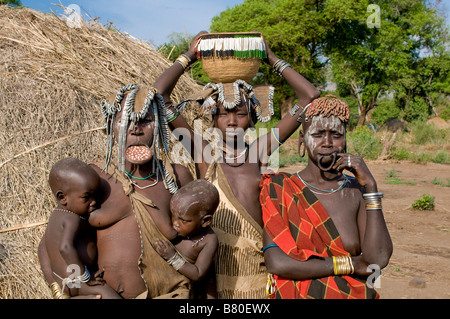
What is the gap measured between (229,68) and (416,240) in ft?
15.8

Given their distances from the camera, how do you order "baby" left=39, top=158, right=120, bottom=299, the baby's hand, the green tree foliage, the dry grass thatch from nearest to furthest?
1. "baby" left=39, top=158, right=120, bottom=299
2. the baby's hand
3. the dry grass thatch
4. the green tree foliage

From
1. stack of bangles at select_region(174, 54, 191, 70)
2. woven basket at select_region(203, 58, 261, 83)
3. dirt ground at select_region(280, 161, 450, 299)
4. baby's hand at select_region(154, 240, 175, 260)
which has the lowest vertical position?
dirt ground at select_region(280, 161, 450, 299)

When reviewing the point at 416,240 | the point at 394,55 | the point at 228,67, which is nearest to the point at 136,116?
the point at 228,67

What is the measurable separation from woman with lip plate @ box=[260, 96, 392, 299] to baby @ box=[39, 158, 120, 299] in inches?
34.2

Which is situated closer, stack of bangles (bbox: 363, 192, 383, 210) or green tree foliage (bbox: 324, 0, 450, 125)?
stack of bangles (bbox: 363, 192, 383, 210)

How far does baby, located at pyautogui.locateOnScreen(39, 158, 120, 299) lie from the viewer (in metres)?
1.97

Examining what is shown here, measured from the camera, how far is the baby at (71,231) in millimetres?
1970

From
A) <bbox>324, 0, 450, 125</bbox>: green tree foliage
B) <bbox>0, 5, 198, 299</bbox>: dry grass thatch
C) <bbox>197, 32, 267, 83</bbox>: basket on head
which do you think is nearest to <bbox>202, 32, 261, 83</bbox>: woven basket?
<bbox>197, 32, 267, 83</bbox>: basket on head

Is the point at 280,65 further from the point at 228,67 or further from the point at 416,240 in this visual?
the point at 416,240

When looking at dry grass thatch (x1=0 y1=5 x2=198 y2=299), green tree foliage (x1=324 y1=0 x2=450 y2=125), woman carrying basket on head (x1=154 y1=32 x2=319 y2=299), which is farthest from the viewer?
green tree foliage (x1=324 y1=0 x2=450 y2=125)

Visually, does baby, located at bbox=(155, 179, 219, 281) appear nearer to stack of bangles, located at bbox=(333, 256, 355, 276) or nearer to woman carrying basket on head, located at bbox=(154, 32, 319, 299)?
woman carrying basket on head, located at bbox=(154, 32, 319, 299)

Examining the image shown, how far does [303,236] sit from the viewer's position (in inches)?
87.0

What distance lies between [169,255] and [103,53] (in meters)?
3.05

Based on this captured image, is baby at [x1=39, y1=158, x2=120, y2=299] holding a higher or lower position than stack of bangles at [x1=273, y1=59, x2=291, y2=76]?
lower
